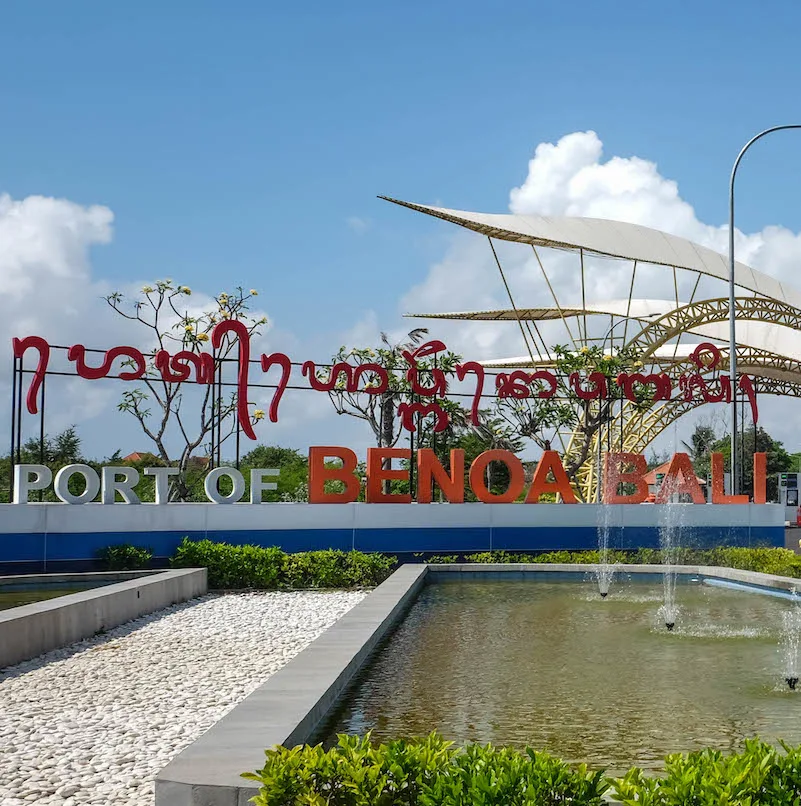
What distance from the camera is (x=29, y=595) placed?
680 inches

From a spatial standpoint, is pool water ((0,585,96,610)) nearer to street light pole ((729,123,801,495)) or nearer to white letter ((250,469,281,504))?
white letter ((250,469,281,504))

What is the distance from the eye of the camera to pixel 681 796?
483cm

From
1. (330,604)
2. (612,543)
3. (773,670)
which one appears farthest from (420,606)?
(612,543)

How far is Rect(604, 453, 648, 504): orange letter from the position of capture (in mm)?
25719

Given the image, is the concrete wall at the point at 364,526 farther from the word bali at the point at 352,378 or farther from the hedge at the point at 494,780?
the hedge at the point at 494,780

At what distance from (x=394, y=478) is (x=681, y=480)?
27.5 ft

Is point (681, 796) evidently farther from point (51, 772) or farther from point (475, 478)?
point (475, 478)

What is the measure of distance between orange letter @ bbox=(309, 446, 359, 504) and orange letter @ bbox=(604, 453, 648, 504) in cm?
700

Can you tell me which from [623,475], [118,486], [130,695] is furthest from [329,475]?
[130,695]

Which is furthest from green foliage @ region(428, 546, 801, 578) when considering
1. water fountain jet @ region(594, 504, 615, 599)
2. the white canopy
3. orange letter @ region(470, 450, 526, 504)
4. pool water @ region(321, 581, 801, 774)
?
the white canopy

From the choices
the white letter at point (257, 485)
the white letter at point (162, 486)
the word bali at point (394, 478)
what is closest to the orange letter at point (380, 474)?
the word bali at point (394, 478)

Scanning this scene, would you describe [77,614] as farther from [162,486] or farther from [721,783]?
[721,783]

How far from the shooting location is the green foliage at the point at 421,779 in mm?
4949

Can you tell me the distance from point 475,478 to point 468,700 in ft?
50.0
